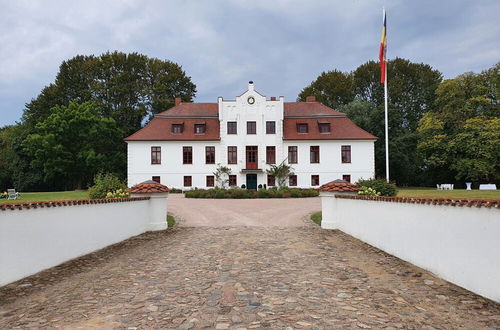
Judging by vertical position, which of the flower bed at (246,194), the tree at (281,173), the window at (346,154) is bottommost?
the flower bed at (246,194)

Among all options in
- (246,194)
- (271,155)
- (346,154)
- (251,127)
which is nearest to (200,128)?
(251,127)

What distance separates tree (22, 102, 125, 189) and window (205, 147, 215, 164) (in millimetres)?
12717

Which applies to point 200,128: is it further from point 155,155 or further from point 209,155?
point 155,155

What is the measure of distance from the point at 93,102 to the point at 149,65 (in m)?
9.58

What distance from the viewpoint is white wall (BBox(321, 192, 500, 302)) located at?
461 centimetres

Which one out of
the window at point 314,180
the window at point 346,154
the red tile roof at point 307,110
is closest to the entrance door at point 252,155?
the red tile roof at point 307,110

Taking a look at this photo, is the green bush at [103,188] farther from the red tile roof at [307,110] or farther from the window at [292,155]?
the red tile roof at [307,110]

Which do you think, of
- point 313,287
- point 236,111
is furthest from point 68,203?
point 236,111

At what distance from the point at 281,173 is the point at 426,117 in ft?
61.8

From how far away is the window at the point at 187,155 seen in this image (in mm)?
36188

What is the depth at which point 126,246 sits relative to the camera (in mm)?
9031

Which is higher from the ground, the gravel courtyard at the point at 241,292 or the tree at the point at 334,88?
the tree at the point at 334,88

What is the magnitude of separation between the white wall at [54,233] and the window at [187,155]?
1019 inches

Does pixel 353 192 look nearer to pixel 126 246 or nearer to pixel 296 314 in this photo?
pixel 126 246
